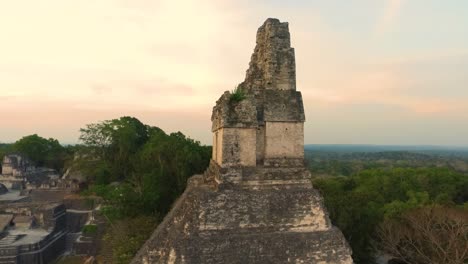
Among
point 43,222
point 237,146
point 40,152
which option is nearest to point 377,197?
point 237,146

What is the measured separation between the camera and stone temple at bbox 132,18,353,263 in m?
9.63

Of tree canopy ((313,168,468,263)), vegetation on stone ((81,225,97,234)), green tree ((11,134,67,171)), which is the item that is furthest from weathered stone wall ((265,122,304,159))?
green tree ((11,134,67,171))

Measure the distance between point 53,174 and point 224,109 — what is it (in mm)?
40749

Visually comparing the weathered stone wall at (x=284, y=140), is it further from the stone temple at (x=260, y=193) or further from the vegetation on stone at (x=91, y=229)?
the vegetation on stone at (x=91, y=229)

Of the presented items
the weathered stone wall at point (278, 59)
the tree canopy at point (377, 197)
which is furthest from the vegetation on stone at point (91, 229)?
the weathered stone wall at point (278, 59)

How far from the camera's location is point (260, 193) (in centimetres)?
1025

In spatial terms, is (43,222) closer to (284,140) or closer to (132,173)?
(132,173)

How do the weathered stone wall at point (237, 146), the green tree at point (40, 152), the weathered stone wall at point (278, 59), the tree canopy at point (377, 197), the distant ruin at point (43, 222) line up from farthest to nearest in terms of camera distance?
the green tree at point (40, 152) → the distant ruin at point (43, 222) → the tree canopy at point (377, 197) → the weathered stone wall at point (278, 59) → the weathered stone wall at point (237, 146)

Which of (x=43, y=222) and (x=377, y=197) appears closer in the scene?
(x=43, y=222)

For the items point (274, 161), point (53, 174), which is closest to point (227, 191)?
point (274, 161)

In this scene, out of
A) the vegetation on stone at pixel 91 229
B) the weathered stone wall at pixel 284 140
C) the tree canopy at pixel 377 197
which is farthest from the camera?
the vegetation on stone at pixel 91 229

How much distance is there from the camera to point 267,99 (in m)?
11.1

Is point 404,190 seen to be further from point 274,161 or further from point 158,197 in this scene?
point 274,161

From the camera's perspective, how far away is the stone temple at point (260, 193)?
9.63 m
